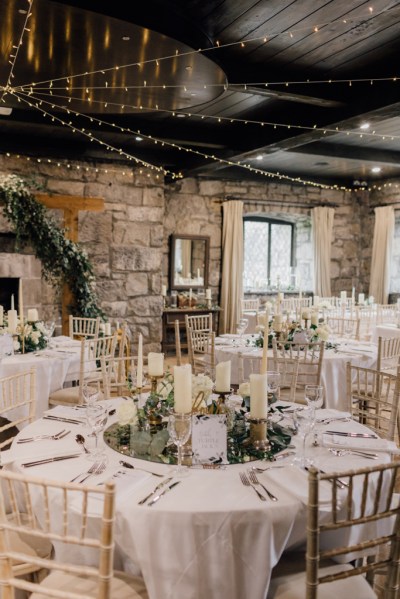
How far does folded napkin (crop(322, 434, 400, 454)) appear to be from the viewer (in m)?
2.29

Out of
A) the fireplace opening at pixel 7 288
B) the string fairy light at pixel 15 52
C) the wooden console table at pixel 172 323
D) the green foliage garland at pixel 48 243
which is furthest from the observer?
the wooden console table at pixel 172 323

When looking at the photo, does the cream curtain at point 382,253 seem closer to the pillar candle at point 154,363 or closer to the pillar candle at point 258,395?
the pillar candle at point 154,363

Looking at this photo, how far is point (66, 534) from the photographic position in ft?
5.03

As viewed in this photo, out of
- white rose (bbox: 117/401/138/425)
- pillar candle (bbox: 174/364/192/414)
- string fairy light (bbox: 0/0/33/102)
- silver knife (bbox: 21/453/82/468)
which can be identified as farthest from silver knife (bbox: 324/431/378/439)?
string fairy light (bbox: 0/0/33/102)

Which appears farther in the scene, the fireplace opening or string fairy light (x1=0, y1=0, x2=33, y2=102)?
the fireplace opening

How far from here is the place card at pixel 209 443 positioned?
2080 millimetres

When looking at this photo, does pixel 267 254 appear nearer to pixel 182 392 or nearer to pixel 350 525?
pixel 182 392

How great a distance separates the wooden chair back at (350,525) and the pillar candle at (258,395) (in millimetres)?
406

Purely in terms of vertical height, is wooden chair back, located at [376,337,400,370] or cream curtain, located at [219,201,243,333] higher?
cream curtain, located at [219,201,243,333]

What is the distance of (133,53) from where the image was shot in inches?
148

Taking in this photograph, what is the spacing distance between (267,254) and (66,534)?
945cm

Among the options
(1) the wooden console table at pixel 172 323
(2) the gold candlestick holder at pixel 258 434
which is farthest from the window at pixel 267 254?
(2) the gold candlestick holder at pixel 258 434

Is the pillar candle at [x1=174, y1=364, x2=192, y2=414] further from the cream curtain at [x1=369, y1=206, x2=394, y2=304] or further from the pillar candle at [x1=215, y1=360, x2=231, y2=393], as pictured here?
the cream curtain at [x1=369, y1=206, x2=394, y2=304]

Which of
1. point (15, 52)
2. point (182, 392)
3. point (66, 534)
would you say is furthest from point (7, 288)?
point (66, 534)
